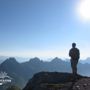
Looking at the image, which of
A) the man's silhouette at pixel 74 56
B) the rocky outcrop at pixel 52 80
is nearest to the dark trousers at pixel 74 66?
the man's silhouette at pixel 74 56

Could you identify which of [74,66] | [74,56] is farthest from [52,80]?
[74,56]

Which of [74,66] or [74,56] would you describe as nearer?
[74,66]

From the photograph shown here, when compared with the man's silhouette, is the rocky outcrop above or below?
below

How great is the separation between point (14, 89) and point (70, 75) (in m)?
48.1

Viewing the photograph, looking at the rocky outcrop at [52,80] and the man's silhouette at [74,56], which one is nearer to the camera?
the rocky outcrop at [52,80]

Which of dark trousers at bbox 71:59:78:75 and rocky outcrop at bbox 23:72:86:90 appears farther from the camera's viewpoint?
dark trousers at bbox 71:59:78:75

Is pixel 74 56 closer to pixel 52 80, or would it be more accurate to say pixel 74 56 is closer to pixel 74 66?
pixel 74 66

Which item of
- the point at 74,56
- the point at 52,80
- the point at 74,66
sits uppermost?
the point at 74,56

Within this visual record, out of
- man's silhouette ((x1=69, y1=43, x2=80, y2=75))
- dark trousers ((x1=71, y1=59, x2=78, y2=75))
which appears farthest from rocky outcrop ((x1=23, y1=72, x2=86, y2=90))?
man's silhouette ((x1=69, y1=43, x2=80, y2=75))

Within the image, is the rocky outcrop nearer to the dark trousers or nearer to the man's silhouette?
the dark trousers

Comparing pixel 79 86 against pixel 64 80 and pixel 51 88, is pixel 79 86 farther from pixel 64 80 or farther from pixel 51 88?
pixel 64 80

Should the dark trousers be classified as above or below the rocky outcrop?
above

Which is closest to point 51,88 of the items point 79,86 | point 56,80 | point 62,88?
point 62,88

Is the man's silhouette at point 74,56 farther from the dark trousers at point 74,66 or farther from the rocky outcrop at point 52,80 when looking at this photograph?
the rocky outcrop at point 52,80
